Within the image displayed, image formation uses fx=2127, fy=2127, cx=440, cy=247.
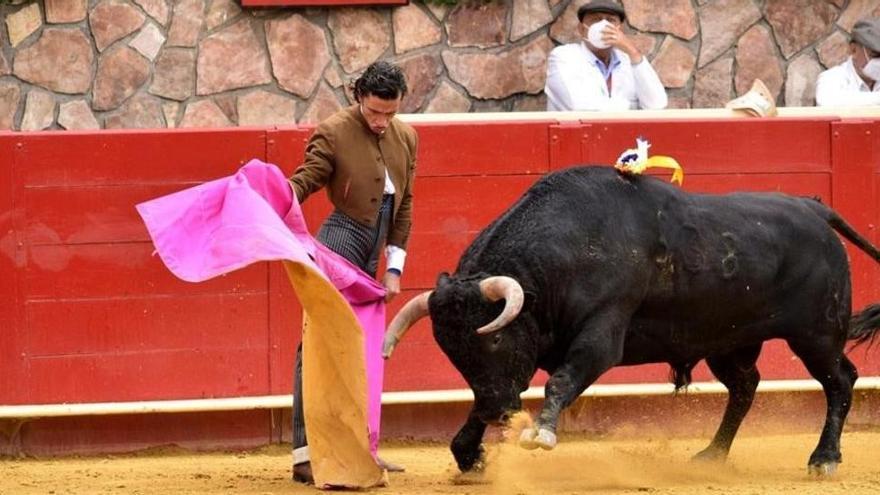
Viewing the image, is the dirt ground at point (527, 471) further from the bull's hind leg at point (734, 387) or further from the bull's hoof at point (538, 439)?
the bull's hoof at point (538, 439)

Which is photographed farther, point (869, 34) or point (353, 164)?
point (869, 34)

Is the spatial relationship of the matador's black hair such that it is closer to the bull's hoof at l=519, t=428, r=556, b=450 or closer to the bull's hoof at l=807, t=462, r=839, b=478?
the bull's hoof at l=519, t=428, r=556, b=450

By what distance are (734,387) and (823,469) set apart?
58 centimetres

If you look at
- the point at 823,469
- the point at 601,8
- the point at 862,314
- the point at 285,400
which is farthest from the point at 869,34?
the point at 285,400

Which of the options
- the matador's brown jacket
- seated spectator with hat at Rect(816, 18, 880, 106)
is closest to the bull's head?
the matador's brown jacket

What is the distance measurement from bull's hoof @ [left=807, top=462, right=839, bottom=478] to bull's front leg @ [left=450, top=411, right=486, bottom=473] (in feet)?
3.92

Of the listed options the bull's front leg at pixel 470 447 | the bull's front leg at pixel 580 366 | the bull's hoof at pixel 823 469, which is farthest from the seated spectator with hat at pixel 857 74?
the bull's front leg at pixel 470 447

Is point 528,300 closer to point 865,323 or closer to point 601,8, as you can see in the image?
point 865,323

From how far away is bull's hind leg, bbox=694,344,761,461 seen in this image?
7.93 meters

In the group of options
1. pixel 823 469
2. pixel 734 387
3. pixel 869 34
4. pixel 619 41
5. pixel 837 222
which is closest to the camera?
pixel 823 469

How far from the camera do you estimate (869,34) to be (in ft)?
33.1

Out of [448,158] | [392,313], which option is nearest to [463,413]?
[392,313]

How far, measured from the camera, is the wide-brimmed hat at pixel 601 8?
392 inches

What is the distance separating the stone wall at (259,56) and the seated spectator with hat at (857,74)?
107 cm
